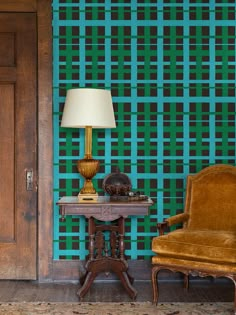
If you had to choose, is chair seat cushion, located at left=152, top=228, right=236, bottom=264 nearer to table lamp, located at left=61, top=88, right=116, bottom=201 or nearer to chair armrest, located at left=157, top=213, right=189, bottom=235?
chair armrest, located at left=157, top=213, right=189, bottom=235

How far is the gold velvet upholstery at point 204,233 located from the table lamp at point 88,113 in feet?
2.31

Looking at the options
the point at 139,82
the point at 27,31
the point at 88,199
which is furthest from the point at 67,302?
the point at 27,31

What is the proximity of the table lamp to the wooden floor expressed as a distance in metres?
0.77

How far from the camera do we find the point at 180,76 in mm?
4387

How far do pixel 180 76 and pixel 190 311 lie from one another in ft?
6.48

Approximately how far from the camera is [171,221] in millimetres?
3893

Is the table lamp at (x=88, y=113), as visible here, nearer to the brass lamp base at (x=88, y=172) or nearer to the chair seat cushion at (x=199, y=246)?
the brass lamp base at (x=88, y=172)

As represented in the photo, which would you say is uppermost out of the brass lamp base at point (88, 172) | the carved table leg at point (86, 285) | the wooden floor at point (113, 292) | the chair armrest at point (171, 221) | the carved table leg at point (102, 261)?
the brass lamp base at point (88, 172)

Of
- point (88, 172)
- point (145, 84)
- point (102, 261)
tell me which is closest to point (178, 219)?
point (102, 261)

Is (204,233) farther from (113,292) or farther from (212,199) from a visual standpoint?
(113,292)

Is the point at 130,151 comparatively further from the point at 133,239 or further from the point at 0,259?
the point at 0,259

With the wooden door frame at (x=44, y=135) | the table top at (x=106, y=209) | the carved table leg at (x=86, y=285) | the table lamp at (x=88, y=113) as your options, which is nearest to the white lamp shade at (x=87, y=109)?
the table lamp at (x=88, y=113)

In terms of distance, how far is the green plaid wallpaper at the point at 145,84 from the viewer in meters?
4.38

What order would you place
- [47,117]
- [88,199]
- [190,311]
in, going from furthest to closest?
1. [47,117]
2. [88,199]
3. [190,311]
